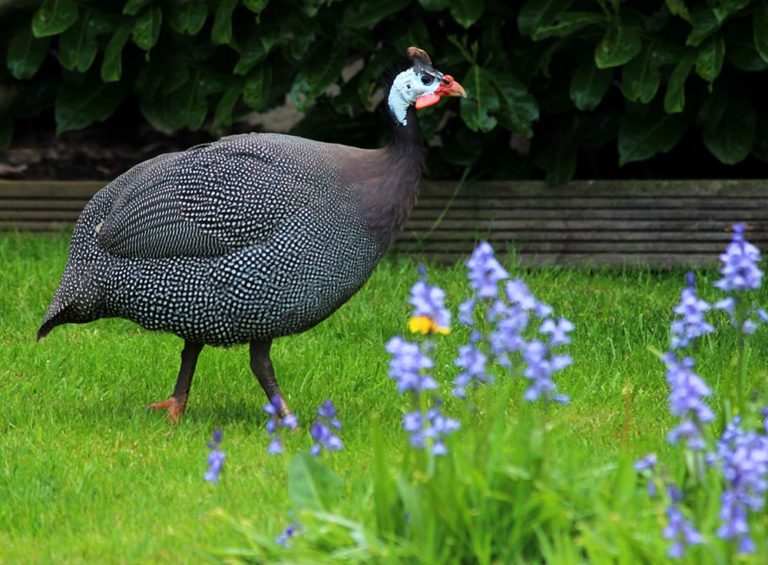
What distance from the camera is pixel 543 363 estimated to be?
3.01 meters

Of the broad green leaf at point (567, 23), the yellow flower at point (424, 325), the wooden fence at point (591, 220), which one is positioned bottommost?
the yellow flower at point (424, 325)

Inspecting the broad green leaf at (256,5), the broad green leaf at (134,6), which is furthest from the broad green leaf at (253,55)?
the broad green leaf at (134,6)

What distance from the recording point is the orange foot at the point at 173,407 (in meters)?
4.77

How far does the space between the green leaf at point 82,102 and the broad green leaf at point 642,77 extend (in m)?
2.65

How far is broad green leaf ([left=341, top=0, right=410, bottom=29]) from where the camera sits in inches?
267

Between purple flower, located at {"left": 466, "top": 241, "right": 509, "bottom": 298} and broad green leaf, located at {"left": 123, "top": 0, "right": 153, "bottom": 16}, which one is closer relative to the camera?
purple flower, located at {"left": 466, "top": 241, "right": 509, "bottom": 298}

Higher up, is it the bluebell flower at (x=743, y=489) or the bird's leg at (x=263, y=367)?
the bird's leg at (x=263, y=367)

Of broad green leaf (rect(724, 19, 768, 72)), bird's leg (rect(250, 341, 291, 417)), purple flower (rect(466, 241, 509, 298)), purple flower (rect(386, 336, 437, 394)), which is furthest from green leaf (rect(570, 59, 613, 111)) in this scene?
purple flower (rect(386, 336, 437, 394))

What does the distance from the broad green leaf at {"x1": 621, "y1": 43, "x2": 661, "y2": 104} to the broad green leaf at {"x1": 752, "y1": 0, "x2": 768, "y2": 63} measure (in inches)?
17.9

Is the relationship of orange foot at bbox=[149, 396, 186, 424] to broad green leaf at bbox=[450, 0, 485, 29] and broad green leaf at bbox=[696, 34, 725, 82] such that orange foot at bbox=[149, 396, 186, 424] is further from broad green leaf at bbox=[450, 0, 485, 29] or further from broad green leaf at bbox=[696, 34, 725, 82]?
broad green leaf at bbox=[696, 34, 725, 82]

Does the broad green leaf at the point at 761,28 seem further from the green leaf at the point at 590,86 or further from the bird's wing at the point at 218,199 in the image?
the bird's wing at the point at 218,199

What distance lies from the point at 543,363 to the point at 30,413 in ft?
7.73

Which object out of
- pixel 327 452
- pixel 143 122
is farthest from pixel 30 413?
pixel 143 122

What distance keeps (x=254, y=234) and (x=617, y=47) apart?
104 inches
